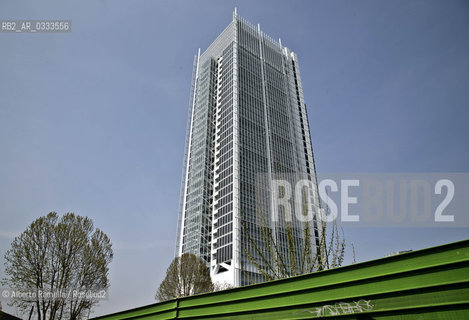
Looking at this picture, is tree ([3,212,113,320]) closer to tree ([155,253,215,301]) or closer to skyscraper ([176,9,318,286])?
tree ([155,253,215,301])

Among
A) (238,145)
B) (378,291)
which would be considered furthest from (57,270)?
(238,145)

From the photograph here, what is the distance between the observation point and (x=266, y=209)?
46.3 m

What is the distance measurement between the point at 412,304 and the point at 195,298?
4.18 m

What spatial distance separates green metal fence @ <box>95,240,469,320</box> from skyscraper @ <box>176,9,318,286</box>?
138 ft

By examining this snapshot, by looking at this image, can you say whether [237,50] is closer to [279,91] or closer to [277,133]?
[279,91]

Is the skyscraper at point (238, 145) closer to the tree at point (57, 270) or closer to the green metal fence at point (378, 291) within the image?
the tree at point (57, 270)

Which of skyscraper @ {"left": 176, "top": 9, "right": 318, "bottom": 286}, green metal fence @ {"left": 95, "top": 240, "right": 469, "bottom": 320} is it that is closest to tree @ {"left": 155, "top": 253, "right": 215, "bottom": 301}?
skyscraper @ {"left": 176, "top": 9, "right": 318, "bottom": 286}

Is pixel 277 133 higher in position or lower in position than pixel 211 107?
lower

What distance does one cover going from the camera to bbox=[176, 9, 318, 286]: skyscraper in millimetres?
50219

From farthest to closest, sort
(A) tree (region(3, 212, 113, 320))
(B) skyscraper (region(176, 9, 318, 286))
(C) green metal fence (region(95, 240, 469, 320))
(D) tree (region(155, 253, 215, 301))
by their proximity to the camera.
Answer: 1. (B) skyscraper (region(176, 9, 318, 286))
2. (D) tree (region(155, 253, 215, 301))
3. (A) tree (region(3, 212, 113, 320))
4. (C) green metal fence (region(95, 240, 469, 320))

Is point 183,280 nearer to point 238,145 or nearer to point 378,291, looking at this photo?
point 378,291

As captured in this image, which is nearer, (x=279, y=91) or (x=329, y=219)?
(x=329, y=219)

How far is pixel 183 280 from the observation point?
102 feet

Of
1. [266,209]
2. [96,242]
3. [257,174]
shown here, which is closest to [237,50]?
[257,174]
